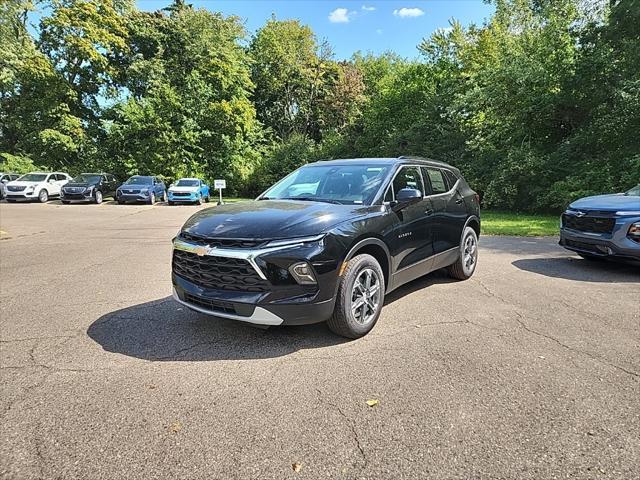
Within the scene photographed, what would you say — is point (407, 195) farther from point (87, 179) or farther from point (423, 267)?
point (87, 179)

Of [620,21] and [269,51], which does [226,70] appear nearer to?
[269,51]

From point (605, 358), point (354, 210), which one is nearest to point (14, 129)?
point (354, 210)

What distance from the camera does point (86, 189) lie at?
23.2m

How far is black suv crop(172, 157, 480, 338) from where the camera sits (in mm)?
3516

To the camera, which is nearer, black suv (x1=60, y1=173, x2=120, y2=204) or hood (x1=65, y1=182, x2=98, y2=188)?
black suv (x1=60, y1=173, x2=120, y2=204)

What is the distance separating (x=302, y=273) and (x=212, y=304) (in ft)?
2.79

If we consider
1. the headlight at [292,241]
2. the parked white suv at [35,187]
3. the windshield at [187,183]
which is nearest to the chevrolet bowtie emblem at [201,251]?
the headlight at [292,241]

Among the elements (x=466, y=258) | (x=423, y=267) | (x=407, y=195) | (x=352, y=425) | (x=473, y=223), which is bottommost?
(x=352, y=425)

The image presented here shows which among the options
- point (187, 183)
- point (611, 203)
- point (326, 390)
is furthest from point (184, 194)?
point (326, 390)

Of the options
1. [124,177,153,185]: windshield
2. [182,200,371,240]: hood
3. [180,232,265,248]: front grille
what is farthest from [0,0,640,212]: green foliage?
[180,232,265,248]: front grille

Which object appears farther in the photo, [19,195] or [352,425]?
[19,195]

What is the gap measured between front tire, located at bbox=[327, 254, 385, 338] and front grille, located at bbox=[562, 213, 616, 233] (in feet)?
14.4

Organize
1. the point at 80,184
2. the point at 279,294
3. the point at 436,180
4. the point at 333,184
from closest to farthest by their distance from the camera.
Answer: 1. the point at 279,294
2. the point at 333,184
3. the point at 436,180
4. the point at 80,184

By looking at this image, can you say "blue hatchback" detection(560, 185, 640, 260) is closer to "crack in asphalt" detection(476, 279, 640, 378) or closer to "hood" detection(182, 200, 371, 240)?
"crack in asphalt" detection(476, 279, 640, 378)
